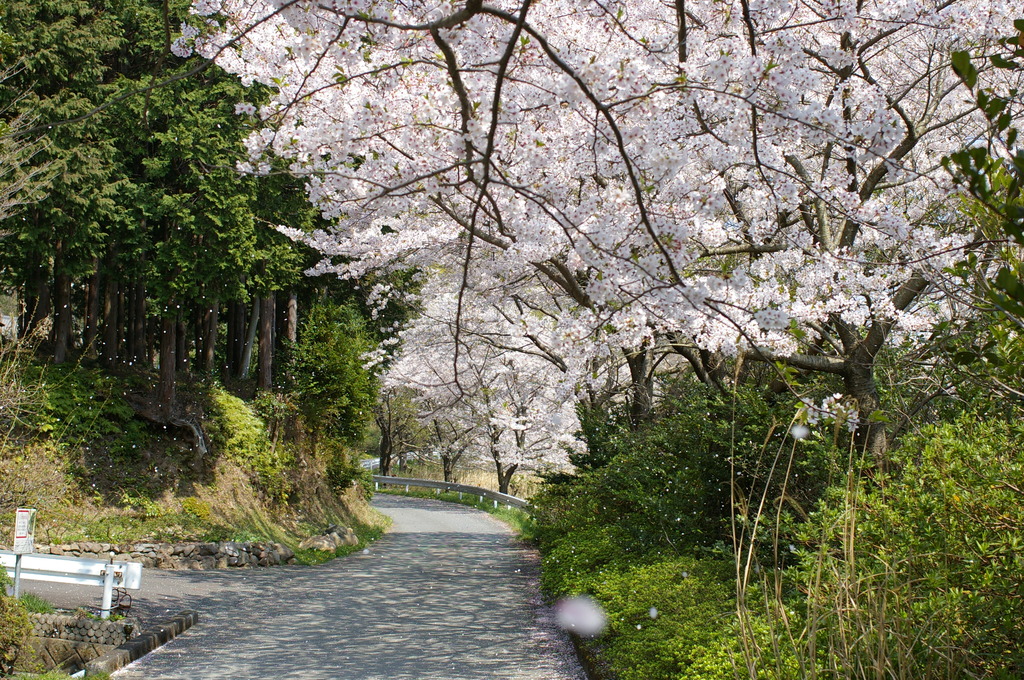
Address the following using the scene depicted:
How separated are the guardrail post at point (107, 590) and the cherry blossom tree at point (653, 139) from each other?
147 inches

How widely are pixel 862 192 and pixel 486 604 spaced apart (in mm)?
6116

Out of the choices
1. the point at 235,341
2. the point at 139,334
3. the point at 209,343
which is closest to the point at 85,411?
the point at 139,334

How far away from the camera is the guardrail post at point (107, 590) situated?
6.70 meters

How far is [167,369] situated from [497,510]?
1181 cm

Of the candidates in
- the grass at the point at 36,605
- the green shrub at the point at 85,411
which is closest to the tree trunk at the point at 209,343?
the green shrub at the point at 85,411

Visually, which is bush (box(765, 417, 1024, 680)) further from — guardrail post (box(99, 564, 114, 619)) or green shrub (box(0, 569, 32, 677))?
guardrail post (box(99, 564, 114, 619))

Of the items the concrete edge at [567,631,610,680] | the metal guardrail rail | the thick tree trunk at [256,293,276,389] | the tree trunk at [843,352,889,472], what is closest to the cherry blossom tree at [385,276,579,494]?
the metal guardrail rail

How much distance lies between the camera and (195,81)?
549 inches

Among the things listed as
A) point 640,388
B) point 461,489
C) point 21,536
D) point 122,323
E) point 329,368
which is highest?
point 122,323

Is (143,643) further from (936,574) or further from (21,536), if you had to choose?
(936,574)

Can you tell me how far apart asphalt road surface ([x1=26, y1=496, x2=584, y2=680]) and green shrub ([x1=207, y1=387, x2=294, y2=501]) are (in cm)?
281

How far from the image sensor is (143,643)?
6586 mm

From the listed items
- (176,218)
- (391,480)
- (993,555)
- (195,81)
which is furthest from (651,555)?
(391,480)

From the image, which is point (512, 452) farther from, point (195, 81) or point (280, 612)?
point (280, 612)
